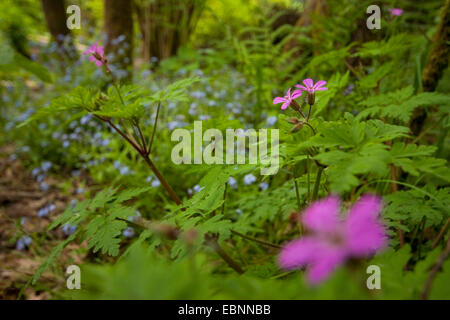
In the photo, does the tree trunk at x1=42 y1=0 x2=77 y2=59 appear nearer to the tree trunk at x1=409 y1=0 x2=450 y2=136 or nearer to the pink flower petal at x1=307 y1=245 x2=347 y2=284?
the tree trunk at x1=409 y1=0 x2=450 y2=136

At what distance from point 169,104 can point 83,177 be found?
3.33ft

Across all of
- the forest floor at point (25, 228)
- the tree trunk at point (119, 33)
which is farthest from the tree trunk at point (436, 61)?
the tree trunk at point (119, 33)

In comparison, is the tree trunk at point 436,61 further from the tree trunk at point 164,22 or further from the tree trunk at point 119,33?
the tree trunk at point 164,22

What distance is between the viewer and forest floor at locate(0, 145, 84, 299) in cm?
177

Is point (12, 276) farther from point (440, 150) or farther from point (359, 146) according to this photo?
point (440, 150)

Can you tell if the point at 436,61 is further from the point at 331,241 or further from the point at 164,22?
the point at 164,22

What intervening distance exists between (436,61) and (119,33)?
3.51 m

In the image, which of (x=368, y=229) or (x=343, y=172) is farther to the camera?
→ (x=343, y=172)

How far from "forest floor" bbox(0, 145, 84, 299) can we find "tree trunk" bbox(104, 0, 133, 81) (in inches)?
59.3

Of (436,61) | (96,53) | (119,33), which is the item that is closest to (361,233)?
(96,53)

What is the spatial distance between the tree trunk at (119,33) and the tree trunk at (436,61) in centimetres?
308

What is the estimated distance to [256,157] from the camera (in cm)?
96

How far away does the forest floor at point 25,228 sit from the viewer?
1.77m
